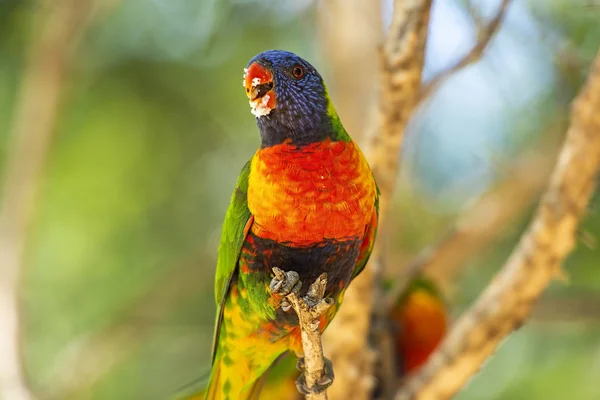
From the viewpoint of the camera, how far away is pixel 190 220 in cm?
421

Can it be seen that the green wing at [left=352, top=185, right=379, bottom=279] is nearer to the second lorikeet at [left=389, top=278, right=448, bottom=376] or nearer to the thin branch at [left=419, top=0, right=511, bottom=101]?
the thin branch at [left=419, top=0, right=511, bottom=101]

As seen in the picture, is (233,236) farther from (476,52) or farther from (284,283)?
(476,52)

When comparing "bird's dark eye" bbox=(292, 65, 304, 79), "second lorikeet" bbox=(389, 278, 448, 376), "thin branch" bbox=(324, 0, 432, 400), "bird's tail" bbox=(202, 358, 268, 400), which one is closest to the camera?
"bird's dark eye" bbox=(292, 65, 304, 79)

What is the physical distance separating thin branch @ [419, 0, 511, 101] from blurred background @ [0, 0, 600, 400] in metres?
1.05

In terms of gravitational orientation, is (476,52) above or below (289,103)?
above

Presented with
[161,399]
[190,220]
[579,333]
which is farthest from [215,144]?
[579,333]

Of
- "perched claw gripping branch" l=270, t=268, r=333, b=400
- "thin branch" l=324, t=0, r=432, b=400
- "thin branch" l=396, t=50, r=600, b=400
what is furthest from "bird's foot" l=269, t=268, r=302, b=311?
"thin branch" l=396, t=50, r=600, b=400

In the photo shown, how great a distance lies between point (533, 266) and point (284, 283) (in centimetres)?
105

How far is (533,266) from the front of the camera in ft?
6.85

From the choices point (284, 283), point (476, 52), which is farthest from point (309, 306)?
point (476, 52)

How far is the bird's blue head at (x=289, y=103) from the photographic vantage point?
146cm

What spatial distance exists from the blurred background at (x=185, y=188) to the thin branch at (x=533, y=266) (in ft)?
3.12

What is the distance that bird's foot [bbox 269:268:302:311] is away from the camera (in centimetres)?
143

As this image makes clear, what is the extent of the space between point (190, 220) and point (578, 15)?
2.64 metres
